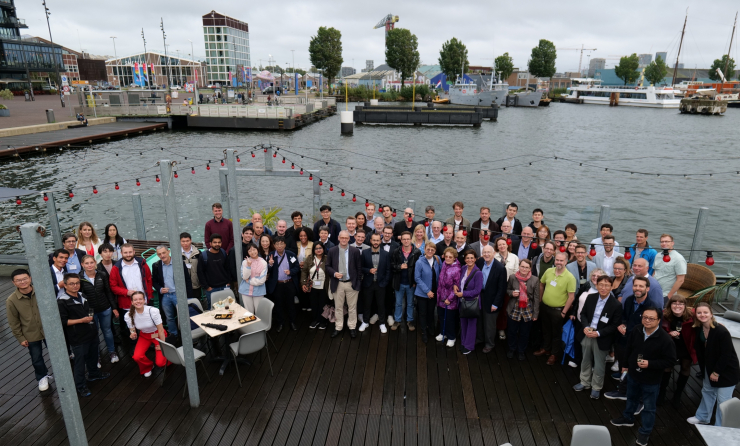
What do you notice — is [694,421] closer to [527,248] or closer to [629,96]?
[527,248]

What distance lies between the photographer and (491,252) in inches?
234

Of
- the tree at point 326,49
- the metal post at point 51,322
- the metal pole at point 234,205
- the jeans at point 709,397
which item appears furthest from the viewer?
the tree at point 326,49

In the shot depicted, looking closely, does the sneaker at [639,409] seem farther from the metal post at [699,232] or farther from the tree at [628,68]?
the tree at [628,68]

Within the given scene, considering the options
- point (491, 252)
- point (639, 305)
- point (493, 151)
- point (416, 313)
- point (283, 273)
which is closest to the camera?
point (639, 305)

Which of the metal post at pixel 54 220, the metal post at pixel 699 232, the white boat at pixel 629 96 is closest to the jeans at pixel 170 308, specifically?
the metal post at pixel 54 220

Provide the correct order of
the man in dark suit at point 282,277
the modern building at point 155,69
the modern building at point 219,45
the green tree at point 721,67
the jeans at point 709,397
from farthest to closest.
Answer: the green tree at point 721,67 < the modern building at point 219,45 < the modern building at point 155,69 < the man in dark suit at point 282,277 < the jeans at point 709,397

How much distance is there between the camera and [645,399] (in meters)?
4.52

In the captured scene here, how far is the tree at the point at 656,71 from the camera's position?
12200cm

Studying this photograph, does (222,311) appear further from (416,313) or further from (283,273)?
(416,313)

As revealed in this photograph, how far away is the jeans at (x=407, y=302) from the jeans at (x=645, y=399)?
306cm

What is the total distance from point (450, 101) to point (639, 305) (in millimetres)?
81886

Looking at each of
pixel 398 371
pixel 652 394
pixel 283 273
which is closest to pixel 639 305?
pixel 652 394

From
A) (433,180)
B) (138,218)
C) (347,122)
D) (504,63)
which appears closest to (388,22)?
(504,63)

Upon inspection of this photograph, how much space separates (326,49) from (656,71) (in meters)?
97.8
